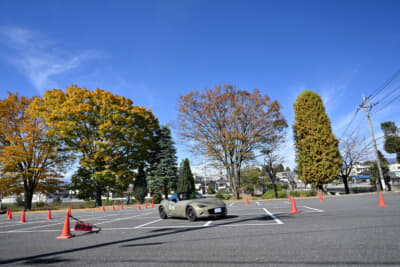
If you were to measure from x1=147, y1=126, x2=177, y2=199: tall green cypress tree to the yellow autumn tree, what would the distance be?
4.91 m

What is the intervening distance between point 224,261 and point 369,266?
6.59ft

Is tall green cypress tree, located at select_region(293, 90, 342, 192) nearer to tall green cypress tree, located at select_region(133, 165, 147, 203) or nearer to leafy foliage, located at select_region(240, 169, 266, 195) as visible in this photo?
leafy foliage, located at select_region(240, 169, 266, 195)

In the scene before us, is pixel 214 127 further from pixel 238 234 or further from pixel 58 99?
pixel 238 234

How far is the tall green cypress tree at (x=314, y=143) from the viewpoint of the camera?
28.2m

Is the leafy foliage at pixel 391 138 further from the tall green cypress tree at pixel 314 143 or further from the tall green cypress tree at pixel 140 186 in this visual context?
the tall green cypress tree at pixel 140 186

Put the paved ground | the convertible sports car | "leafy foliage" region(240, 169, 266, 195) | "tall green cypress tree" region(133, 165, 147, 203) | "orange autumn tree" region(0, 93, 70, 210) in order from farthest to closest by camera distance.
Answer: "leafy foliage" region(240, 169, 266, 195) < "tall green cypress tree" region(133, 165, 147, 203) < "orange autumn tree" region(0, 93, 70, 210) < the convertible sports car < the paved ground

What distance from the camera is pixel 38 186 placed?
2872 centimetres

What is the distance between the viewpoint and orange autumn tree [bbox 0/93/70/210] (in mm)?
26094

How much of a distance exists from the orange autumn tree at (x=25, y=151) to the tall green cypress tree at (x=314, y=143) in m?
27.5

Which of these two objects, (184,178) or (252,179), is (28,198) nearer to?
(184,178)

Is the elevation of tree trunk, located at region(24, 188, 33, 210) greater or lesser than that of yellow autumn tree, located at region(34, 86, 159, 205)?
lesser

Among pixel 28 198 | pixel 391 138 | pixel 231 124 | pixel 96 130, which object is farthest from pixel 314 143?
pixel 391 138

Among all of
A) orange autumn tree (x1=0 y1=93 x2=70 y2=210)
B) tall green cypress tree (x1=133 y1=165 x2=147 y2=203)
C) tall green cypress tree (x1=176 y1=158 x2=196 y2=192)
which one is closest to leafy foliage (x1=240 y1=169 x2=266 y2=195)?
tall green cypress tree (x1=176 y1=158 x2=196 y2=192)

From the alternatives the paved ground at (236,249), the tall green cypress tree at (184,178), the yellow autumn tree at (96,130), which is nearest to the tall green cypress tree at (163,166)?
the tall green cypress tree at (184,178)
